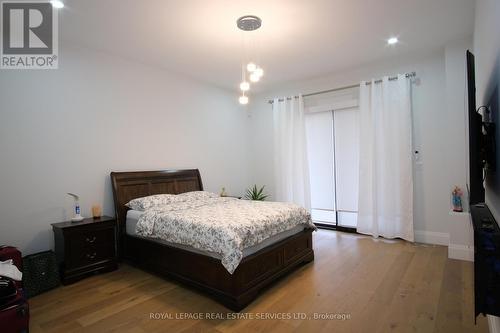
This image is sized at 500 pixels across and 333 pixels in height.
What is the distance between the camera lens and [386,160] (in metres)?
4.09

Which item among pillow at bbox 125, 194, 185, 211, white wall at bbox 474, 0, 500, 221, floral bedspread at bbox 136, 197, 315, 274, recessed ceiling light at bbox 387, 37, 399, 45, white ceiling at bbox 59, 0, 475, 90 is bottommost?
floral bedspread at bbox 136, 197, 315, 274

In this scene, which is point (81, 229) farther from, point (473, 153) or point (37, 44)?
point (473, 153)

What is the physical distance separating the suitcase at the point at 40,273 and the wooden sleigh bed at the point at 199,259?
0.83 meters

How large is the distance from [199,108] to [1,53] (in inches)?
107

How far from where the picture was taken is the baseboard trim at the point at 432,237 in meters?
3.77

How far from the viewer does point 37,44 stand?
302 cm

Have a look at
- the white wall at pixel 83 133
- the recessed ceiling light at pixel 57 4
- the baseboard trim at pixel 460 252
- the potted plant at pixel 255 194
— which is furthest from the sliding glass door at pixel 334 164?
the recessed ceiling light at pixel 57 4

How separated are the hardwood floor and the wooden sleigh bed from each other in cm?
12

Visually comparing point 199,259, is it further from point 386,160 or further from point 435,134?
point 435,134

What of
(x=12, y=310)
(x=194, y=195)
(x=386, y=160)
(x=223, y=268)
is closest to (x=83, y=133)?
(x=194, y=195)

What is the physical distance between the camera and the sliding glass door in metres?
4.64

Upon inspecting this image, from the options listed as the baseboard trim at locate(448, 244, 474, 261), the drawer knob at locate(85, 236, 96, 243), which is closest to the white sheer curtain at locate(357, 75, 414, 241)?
the baseboard trim at locate(448, 244, 474, 261)

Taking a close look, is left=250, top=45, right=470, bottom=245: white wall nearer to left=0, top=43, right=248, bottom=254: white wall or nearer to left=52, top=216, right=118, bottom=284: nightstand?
left=0, top=43, right=248, bottom=254: white wall

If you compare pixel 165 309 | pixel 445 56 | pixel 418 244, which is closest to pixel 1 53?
pixel 165 309
